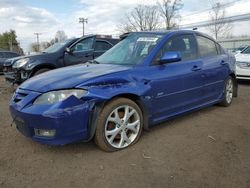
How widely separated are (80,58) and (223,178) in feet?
20.9

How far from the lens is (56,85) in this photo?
3482mm

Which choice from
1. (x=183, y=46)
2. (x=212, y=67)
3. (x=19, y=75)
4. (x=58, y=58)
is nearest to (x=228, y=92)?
(x=212, y=67)

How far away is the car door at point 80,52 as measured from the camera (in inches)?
333

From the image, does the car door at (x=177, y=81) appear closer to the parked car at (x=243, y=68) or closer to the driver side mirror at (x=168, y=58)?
the driver side mirror at (x=168, y=58)

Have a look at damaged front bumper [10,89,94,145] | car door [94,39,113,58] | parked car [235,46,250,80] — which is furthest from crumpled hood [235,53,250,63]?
damaged front bumper [10,89,94,145]

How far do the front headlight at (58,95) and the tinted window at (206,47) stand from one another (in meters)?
2.72

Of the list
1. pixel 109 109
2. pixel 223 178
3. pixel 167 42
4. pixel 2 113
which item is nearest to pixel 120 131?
pixel 109 109

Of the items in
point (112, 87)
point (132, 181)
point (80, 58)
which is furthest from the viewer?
point (80, 58)

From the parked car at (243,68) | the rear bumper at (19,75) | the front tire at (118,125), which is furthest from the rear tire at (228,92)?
the rear bumper at (19,75)

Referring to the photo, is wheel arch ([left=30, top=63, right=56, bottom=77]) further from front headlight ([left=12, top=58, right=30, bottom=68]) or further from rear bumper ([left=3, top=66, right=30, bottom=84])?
front headlight ([left=12, top=58, right=30, bottom=68])

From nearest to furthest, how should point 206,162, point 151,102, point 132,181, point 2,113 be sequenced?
point 132,181, point 206,162, point 151,102, point 2,113

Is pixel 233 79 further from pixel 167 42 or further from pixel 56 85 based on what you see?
pixel 56 85

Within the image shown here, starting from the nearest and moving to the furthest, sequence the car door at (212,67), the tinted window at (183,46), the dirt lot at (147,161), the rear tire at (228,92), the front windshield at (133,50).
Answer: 1. the dirt lot at (147,161)
2. the front windshield at (133,50)
3. the tinted window at (183,46)
4. the car door at (212,67)
5. the rear tire at (228,92)

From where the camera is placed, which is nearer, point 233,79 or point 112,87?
point 112,87
